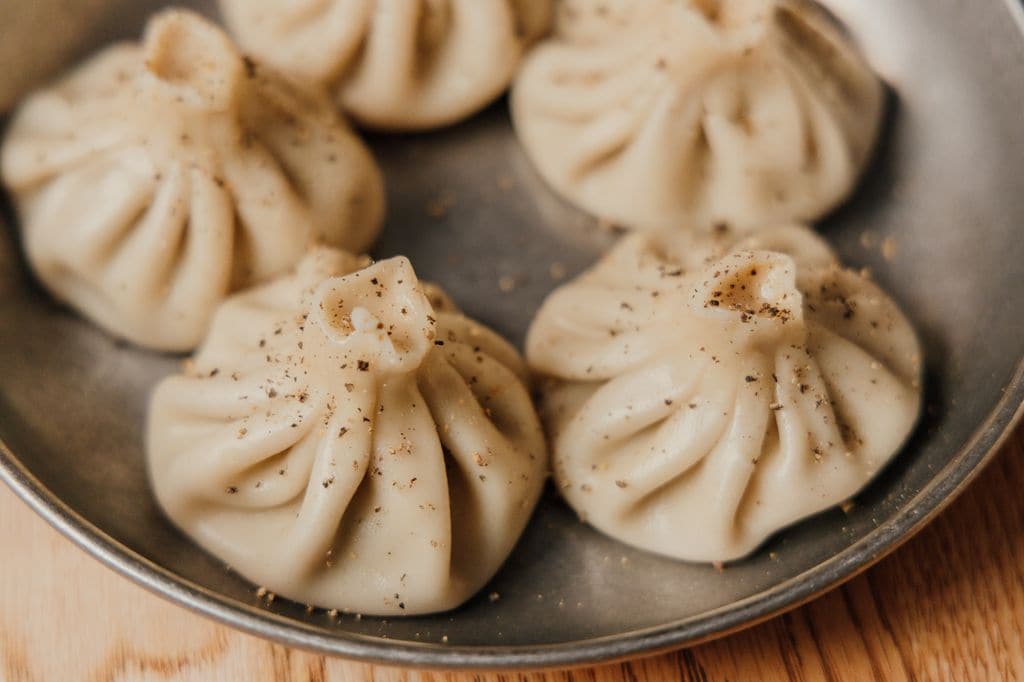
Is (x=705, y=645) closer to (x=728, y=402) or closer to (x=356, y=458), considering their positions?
(x=728, y=402)

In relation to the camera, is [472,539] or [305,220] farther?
[305,220]

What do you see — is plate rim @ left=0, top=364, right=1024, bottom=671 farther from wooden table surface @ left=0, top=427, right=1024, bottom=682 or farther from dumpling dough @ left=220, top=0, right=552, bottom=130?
dumpling dough @ left=220, top=0, right=552, bottom=130

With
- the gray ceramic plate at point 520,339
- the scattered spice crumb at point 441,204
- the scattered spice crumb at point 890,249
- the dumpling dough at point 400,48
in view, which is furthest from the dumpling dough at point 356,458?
the scattered spice crumb at point 890,249

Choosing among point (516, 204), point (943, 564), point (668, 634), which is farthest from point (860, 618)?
point (516, 204)

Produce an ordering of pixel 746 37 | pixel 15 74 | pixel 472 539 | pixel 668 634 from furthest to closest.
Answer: pixel 15 74 → pixel 746 37 → pixel 472 539 → pixel 668 634

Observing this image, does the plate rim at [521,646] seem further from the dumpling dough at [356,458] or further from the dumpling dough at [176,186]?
the dumpling dough at [176,186]

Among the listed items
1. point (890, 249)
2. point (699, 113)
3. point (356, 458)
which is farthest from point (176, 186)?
point (890, 249)

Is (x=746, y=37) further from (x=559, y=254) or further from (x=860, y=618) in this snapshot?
(x=860, y=618)

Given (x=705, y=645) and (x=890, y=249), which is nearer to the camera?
(x=705, y=645)
